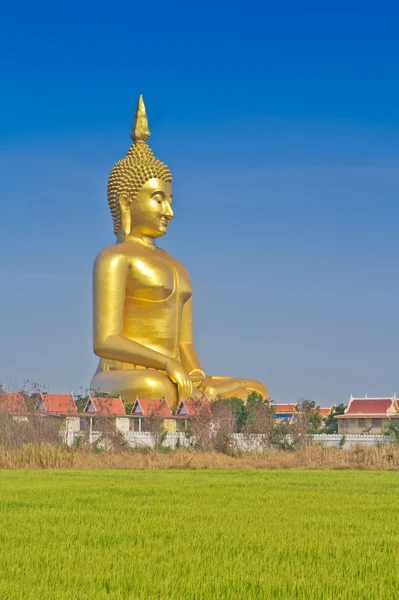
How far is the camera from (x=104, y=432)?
76.8 feet

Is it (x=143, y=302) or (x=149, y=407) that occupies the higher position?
(x=143, y=302)

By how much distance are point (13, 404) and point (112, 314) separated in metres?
5.98

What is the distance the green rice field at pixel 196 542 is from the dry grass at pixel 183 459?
21.5 ft

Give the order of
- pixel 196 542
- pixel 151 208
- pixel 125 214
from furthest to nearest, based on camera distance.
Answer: pixel 125 214, pixel 151 208, pixel 196 542

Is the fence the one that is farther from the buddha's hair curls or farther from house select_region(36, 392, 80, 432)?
the buddha's hair curls

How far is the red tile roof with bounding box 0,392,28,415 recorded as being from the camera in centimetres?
2336

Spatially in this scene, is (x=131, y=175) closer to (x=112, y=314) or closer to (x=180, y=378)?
(x=112, y=314)

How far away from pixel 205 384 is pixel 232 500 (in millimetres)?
22134

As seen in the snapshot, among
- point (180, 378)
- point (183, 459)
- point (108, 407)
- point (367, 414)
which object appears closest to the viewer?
point (183, 459)

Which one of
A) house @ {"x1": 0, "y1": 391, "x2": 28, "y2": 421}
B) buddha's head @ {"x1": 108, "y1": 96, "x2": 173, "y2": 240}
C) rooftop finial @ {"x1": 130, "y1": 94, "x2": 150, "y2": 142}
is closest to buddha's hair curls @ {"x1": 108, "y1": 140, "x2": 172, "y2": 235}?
buddha's head @ {"x1": 108, "y1": 96, "x2": 173, "y2": 240}

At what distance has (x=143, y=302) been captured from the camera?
103 ft

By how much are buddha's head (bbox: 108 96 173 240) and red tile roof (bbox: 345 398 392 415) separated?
2053 cm

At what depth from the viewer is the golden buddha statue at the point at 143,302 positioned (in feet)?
99.3

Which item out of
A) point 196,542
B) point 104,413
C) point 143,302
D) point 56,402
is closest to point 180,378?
point 143,302
